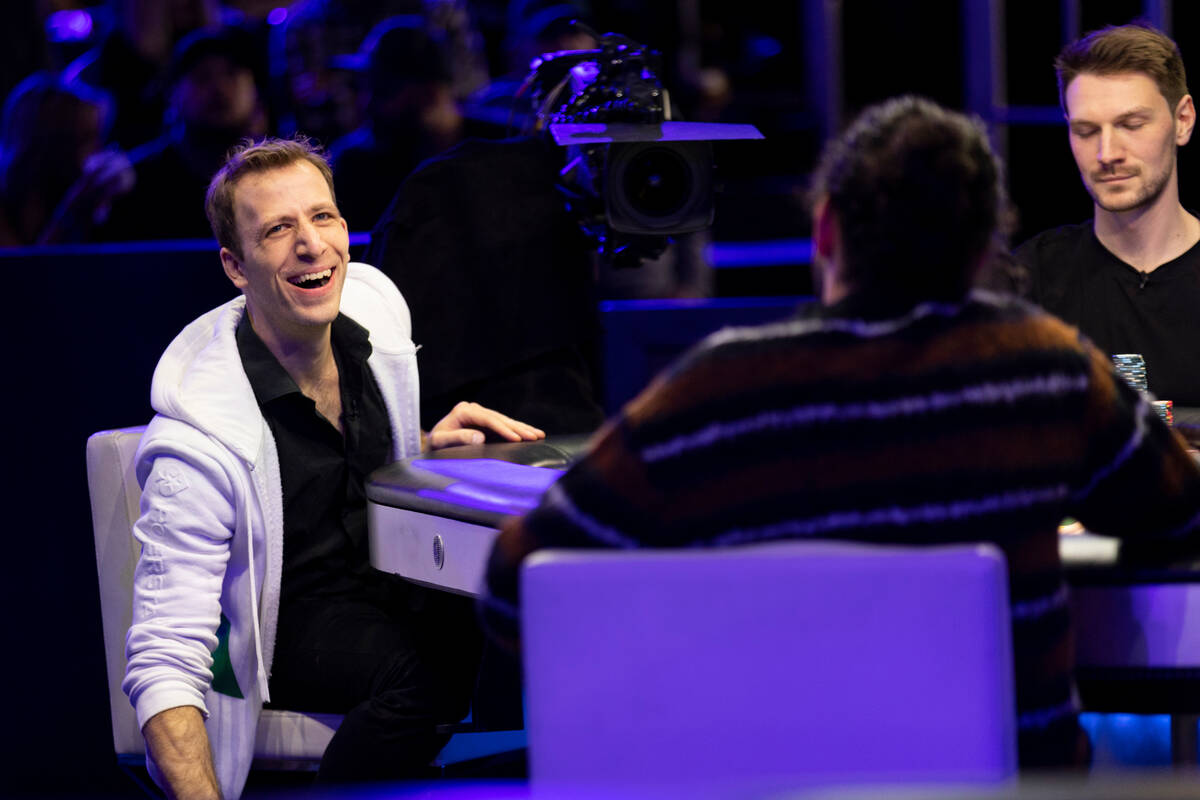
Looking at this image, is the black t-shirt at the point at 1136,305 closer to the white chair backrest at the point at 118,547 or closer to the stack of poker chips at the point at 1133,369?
the stack of poker chips at the point at 1133,369

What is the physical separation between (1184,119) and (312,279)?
137 centimetres

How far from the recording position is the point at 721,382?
122 centimetres

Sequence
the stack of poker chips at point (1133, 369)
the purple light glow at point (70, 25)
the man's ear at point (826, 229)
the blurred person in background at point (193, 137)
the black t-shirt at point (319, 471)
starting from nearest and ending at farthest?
the man's ear at point (826, 229), the stack of poker chips at point (1133, 369), the black t-shirt at point (319, 471), the blurred person in background at point (193, 137), the purple light glow at point (70, 25)

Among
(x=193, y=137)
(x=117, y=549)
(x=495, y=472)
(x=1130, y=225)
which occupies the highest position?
(x=193, y=137)

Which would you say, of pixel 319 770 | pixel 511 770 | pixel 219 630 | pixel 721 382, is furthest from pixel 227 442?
pixel 721 382

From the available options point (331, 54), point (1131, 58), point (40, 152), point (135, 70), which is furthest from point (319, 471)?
point (135, 70)

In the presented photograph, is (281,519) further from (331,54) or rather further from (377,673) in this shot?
(331,54)

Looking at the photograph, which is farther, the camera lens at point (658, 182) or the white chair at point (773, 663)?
the camera lens at point (658, 182)

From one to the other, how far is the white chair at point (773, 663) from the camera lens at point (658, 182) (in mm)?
1236

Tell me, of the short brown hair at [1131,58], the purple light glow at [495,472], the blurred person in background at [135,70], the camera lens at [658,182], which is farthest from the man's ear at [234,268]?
the blurred person in background at [135,70]

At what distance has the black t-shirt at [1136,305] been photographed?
7.47 feet

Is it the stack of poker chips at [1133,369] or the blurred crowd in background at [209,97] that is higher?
the blurred crowd in background at [209,97]

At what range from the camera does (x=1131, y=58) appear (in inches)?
86.3

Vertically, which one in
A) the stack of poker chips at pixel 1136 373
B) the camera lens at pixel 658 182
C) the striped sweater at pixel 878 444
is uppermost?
the camera lens at pixel 658 182
